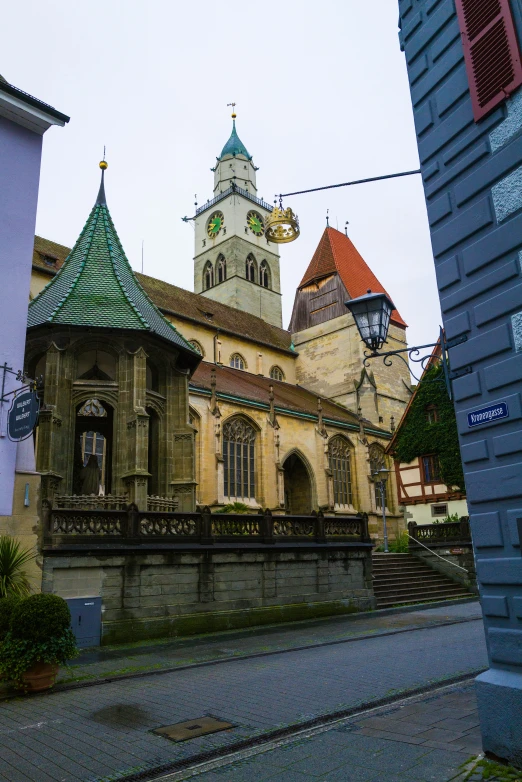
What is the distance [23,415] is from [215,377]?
18.1 m

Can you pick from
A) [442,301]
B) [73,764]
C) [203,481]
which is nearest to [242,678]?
[73,764]

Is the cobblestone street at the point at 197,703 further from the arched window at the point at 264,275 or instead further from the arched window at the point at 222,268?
the arched window at the point at 264,275

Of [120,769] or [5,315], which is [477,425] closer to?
[120,769]

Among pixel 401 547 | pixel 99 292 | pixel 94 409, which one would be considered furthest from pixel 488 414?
pixel 401 547

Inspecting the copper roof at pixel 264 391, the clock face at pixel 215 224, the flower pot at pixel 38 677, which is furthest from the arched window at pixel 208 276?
the flower pot at pixel 38 677

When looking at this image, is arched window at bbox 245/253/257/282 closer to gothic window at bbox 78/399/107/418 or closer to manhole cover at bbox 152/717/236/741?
gothic window at bbox 78/399/107/418

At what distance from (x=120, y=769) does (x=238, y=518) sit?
391 inches

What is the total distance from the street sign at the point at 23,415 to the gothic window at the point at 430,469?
2125cm

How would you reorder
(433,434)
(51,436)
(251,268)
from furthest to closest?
(251,268) → (433,434) → (51,436)

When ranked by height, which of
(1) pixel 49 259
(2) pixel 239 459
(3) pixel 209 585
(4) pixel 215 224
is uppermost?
(4) pixel 215 224

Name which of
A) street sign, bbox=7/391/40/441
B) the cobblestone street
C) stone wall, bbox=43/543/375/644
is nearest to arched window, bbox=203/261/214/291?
stone wall, bbox=43/543/375/644

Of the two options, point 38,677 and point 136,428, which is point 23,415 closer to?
point 38,677

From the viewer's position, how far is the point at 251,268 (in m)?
55.4

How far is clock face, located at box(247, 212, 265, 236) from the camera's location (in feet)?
185
